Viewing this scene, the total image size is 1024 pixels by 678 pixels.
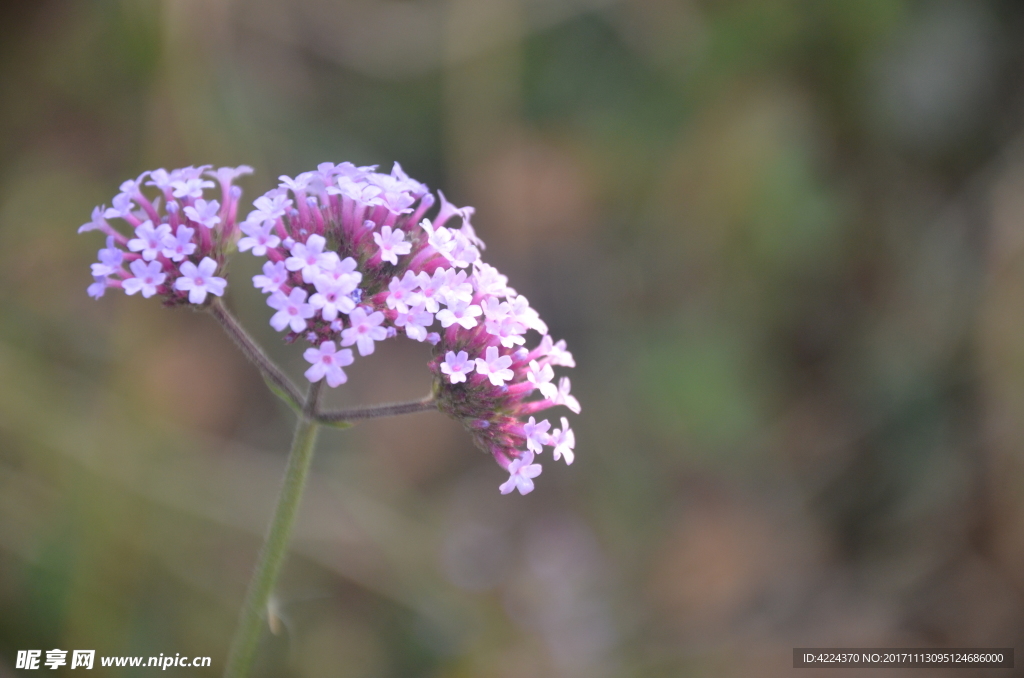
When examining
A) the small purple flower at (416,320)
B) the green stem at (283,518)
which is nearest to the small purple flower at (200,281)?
the green stem at (283,518)

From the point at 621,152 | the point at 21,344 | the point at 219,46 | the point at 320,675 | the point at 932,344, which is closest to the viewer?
the point at 320,675

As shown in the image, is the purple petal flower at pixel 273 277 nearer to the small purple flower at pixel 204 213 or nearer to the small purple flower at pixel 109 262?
the small purple flower at pixel 204 213

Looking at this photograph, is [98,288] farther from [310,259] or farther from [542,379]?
[542,379]

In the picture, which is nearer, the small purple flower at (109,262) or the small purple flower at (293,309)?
the small purple flower at (293,309)

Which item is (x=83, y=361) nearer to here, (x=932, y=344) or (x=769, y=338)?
(x=769, y=338)

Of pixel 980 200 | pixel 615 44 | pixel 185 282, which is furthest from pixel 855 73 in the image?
pixel 185 282

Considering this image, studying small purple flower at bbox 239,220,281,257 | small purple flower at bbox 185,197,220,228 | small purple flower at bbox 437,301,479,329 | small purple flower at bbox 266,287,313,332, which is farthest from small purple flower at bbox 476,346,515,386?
small purple flower at bbox 185,197,220,228

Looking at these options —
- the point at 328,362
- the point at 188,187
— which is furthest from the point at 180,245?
the point at 328,362
